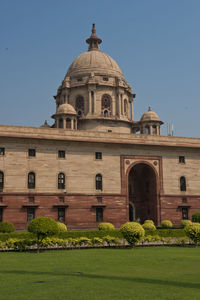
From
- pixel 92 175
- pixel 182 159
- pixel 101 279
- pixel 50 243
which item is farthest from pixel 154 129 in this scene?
pixel 101 279

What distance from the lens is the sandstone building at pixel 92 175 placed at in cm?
3450

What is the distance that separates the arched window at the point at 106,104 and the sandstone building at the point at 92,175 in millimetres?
6818

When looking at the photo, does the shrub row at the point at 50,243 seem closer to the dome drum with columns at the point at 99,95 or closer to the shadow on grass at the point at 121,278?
the shadow on grass at the point at 121,278

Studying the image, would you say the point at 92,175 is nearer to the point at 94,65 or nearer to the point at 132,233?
the point at 132,233

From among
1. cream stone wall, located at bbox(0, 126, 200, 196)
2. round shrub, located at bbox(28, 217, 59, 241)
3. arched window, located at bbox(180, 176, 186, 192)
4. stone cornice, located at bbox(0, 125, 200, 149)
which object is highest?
stone cornice, located at bbox(0, 125, 200, 149)

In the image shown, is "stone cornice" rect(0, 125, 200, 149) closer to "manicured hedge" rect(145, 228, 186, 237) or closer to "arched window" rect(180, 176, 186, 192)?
"arched window" rect(180, 176, 186, 192)

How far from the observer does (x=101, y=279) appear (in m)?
10.4

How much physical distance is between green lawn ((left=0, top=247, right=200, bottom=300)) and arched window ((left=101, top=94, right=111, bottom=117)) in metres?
38.2

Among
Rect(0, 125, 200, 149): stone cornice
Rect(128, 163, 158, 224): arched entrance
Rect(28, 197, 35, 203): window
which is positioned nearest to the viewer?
Rect(28, 197, 35, 203): window

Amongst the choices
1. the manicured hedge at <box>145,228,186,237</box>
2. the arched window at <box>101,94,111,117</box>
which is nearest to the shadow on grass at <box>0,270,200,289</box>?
the manicured hedge at <box>145,228,186,237</box>

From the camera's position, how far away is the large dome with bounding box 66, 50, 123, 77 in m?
54.1

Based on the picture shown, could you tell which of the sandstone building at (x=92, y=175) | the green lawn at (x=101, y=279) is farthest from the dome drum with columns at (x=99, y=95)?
the green lawn at (x=101, y=279)

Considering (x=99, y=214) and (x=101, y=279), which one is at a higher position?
(x=99, y=214)

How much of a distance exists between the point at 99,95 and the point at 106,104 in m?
1.67
